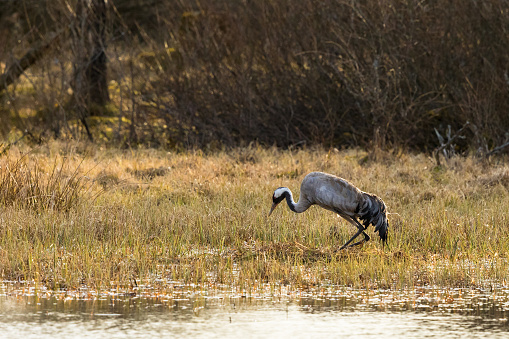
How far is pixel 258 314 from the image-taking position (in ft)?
16.8

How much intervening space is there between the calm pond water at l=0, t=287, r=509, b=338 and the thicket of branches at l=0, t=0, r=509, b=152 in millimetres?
7407

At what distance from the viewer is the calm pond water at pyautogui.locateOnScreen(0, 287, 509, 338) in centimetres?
466

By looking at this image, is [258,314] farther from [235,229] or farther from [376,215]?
[235,229]

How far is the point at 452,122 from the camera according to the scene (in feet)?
47.2

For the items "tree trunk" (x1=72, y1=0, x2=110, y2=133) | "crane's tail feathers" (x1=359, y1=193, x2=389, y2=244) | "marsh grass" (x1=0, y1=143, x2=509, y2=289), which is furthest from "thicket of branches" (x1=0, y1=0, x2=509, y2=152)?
"crane's tail feathers" (x1=359, y1=193, x2=389, y2=244)

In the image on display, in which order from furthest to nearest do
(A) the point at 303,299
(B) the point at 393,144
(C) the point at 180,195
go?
(B) the point at 393,144
(C) the point at 180,195
(A) the point at 303,299

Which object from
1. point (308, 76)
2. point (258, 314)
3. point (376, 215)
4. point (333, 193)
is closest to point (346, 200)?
point (333, 193)

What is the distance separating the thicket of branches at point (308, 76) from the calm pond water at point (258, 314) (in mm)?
7407

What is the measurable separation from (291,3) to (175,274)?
9395 mm

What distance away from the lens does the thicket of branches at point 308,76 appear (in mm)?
13656

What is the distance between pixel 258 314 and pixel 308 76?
9976mm

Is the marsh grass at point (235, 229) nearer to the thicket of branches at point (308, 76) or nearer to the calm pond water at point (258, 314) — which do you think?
the calm pond water at point (258, 314)

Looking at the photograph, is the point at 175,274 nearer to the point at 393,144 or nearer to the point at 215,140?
the point at 393,144

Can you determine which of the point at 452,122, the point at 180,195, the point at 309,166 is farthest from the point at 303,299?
the point at 452,122
